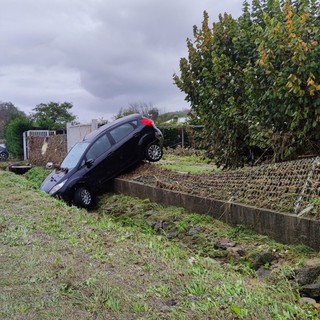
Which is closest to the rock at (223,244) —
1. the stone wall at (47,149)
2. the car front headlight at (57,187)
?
the car front headlight at (57,187)

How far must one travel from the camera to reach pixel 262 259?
4.87 m

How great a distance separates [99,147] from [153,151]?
1.71 m

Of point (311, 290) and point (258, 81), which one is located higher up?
point (258, 81)

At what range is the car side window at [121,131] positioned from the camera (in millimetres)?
12359

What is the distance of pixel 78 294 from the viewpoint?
3.49m

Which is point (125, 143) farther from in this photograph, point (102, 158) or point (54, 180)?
point (54, 180)

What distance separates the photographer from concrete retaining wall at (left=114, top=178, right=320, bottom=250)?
5076 millimetres

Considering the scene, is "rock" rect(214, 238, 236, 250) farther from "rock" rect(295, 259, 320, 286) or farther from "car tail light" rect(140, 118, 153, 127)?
"car tail light" rect(140, 118, 153, 127)

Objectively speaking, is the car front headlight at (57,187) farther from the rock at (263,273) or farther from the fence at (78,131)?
the rock at (263,273)

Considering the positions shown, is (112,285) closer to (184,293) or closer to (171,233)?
(184,293)

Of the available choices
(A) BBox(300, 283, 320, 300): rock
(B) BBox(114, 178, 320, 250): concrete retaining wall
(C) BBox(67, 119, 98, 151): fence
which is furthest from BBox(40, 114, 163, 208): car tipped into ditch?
(A) BBox(300, 283, 320, 300): rock

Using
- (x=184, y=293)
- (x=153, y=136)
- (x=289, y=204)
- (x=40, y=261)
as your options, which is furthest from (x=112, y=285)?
(x=153, y=136)

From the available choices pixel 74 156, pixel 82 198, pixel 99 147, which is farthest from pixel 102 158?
pixel 82 198

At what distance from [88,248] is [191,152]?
15146 millimetres
